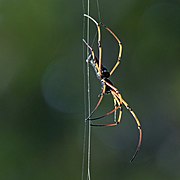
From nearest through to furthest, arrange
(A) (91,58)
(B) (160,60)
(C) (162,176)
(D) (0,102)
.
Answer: (A) (91,58) < (D) (0,102) < (C) (162,176) < (B) (160,60)

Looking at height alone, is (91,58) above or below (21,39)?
below

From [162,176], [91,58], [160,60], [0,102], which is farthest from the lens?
[160,60]

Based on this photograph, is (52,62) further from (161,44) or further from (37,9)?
(161,44)

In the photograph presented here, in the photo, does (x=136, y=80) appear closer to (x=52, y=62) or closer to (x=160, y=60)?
(x=160, y=60)

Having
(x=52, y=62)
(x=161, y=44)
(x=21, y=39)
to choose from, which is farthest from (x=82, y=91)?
(x=161, y=44)

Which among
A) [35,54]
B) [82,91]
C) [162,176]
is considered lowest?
[162,176]

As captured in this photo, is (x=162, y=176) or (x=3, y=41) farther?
(x=162, y=176)
